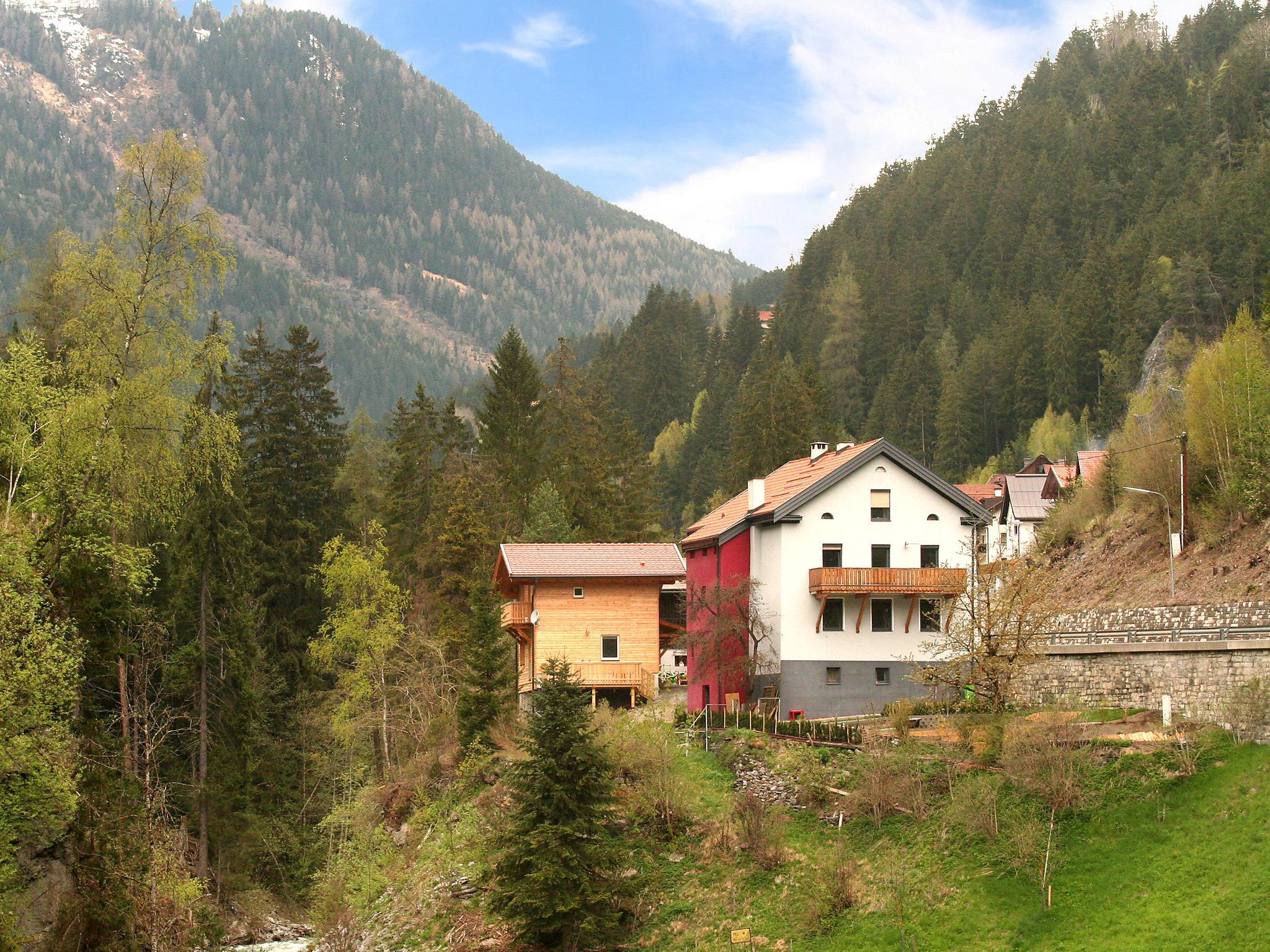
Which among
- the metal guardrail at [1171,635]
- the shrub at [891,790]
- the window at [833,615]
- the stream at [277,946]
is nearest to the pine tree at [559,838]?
the shrub at [891,790]

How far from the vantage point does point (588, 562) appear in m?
47.9

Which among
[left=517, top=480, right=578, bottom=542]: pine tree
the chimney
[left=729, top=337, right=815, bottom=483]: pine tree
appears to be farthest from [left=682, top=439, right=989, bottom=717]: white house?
[left=729, top=337, right=815, bottom=483]: pine tree

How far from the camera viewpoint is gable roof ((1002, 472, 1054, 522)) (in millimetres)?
85375

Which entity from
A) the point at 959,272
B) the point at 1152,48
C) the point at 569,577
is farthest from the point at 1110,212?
the point at 569,577

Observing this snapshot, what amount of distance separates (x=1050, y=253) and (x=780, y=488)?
92601mm

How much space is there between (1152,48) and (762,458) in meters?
115

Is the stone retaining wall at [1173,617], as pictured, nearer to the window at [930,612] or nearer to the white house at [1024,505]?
the window at [930,612]

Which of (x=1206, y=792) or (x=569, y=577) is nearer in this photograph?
(x=1206, y=792)

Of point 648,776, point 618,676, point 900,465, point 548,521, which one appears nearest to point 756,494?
point 900,465

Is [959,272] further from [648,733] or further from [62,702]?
[62,702]

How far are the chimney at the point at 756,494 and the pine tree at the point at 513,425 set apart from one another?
955 inches

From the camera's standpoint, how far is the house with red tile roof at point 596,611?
4719cm

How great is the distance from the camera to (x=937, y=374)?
381 feet

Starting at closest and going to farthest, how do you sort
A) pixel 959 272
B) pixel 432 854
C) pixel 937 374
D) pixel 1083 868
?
pixel 1083 868, pixel 432 854, pixel 937 374, pixel 959 272
